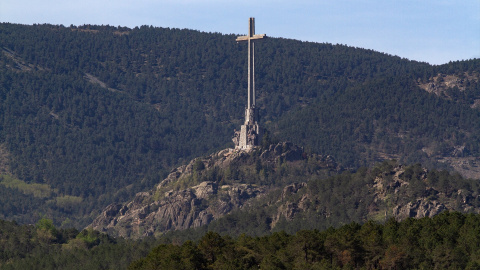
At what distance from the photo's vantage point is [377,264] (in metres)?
200

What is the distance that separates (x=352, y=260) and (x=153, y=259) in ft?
101

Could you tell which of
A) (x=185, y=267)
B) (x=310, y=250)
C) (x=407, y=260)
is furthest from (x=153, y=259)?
(x=407, y=260)

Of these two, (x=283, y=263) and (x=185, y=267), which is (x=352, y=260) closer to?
(x=283, y=263)

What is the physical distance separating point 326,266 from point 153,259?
94.1 ft

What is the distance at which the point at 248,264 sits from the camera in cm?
19850

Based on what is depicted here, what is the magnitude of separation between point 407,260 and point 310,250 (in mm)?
15012

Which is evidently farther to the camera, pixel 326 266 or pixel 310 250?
pixel 310 250

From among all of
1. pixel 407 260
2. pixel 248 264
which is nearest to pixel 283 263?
pixel 248 264

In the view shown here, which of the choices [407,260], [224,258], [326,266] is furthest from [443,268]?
[224,258]

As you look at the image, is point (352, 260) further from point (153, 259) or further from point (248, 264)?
point (153, 259)

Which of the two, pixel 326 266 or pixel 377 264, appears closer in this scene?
pixel 326 266

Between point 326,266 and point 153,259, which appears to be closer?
point 326,266

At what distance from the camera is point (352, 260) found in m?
199

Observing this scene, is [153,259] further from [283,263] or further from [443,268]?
[443,268]
